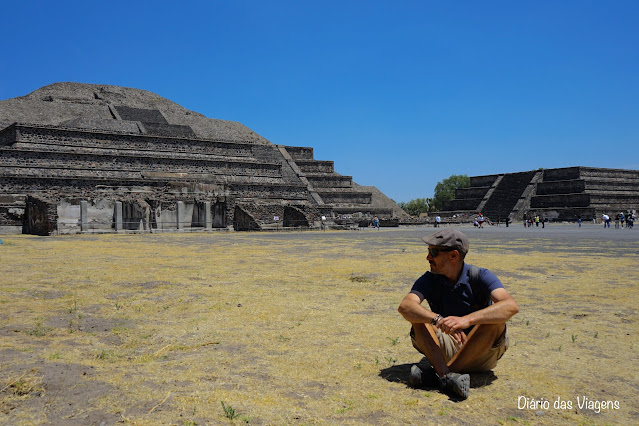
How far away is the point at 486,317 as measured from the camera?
3.08 m

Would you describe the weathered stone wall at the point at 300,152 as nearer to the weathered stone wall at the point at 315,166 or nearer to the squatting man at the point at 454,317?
the weathered stone wall at the point at 315,166

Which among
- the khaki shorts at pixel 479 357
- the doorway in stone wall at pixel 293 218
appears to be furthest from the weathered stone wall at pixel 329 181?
the khaki shorts at pixel 479 357

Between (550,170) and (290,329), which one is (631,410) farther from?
(550,170)

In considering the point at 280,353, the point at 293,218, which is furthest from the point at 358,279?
the point at 293,218

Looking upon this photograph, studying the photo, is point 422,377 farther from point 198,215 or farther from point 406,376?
point 198,215

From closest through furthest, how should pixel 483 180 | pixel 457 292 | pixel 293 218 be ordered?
pixel 457 292, pixel 293 218, pixel 483 180

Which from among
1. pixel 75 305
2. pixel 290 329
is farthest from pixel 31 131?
pixel 290 329

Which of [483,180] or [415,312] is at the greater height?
[483,180]

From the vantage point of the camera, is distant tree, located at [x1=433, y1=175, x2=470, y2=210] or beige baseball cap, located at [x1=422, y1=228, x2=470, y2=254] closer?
beige baseball cap, located at [x1=422, y1=228, x2=470, y2=254]

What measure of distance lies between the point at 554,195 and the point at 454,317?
150 feet

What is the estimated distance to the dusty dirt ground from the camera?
2.92 meters

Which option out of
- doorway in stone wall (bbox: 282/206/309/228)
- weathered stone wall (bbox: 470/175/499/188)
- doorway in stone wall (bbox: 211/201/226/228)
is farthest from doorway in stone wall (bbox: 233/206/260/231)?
weathered stone wall (bbox: 470/175/499/188)

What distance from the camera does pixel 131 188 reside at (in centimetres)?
2703

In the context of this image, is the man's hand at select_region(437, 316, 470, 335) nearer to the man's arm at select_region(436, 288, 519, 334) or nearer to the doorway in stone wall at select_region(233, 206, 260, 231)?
the man's arm at select_region(436, 288, 519, 334)
